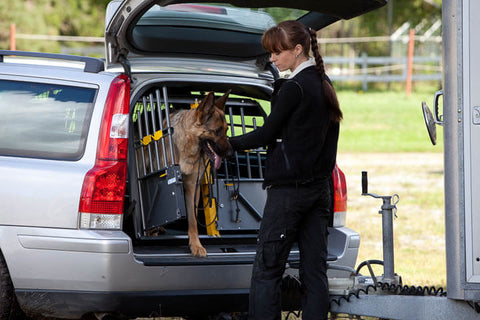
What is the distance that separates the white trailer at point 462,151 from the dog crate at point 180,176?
1782mm

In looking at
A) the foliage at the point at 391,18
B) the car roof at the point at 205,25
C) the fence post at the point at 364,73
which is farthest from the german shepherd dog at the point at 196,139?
the foliage at the point at 391,18

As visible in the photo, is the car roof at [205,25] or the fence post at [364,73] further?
the fence post at [364,73]

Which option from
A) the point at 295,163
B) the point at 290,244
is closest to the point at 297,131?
the point at 295,163

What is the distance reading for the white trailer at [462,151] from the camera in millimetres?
3773

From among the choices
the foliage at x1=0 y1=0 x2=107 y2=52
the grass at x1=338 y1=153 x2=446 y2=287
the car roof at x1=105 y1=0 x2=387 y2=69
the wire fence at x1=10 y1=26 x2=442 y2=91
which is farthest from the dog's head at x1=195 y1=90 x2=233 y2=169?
the foliage at x1=0 y1=0 x2=107 y2=52

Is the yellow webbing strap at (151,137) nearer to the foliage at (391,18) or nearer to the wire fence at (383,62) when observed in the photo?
the wire fence at (383,62)

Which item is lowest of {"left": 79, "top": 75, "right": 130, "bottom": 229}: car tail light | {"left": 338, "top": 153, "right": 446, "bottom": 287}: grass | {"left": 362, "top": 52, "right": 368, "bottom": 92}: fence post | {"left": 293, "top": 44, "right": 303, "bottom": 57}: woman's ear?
{"left": 338, "top": 153, "right": 446, "bottom": 287}: grass

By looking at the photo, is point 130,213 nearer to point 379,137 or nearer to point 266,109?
point 266,109

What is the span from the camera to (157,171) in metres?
5.06

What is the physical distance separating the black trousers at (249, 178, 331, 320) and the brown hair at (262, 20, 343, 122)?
17.1 inches

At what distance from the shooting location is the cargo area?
4.83 metres

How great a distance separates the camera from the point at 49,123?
427cm

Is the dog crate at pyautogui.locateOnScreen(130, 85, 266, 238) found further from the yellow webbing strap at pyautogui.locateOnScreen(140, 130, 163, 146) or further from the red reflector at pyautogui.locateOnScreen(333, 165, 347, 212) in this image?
the red reflector at pyautogui.locateOnScreen(333, 165, 347, 212)

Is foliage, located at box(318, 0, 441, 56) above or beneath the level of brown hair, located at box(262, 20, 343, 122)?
above
